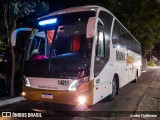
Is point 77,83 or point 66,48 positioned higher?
point 66,48

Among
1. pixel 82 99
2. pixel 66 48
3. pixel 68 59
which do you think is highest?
pixel 66 48

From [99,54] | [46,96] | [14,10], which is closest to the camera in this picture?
[46,96]

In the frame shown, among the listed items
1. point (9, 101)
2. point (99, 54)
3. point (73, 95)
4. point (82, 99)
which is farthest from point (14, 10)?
point (82, 99)

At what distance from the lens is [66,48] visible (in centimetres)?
695

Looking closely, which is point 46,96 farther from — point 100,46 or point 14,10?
point 14,10

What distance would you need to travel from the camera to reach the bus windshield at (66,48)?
6.56m

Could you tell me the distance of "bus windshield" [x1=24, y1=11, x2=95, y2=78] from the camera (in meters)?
6.56

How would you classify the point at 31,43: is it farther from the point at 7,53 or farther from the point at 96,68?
the point at 7,53

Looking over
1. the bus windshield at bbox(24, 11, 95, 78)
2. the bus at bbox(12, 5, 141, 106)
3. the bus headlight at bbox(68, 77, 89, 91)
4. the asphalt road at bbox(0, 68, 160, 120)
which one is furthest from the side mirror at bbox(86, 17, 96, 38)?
the asphalt road at bbox(0, 68, 160, 120)

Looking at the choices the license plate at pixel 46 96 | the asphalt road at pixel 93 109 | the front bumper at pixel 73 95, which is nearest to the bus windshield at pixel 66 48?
the front bumper at pixel 73 95

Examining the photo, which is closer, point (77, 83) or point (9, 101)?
point (77, 83)

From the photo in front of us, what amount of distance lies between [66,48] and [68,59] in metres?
0.46

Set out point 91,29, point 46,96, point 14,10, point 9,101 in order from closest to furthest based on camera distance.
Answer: point 91,29, point 46,96, point 9,101, point 14,10

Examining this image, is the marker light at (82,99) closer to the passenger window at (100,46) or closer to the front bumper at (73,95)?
the front bumper at (73,95)
